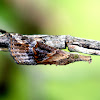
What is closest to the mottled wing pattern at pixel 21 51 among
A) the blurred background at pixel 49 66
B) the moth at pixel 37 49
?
the moth at pixel 37 49

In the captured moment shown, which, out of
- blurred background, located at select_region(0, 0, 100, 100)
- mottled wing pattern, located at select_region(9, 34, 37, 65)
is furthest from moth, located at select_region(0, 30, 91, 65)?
blurred background, located at select_region(0, 0, 100, 100)

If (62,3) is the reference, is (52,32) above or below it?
below

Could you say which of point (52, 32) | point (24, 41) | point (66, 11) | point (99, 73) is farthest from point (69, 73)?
point (24, 41)

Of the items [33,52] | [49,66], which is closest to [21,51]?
[33,52]

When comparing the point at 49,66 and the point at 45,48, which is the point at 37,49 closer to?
the point at 45,48

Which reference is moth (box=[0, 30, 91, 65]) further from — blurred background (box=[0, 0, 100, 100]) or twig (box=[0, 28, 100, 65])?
blurred background (box=[0, 0, 100, 100])

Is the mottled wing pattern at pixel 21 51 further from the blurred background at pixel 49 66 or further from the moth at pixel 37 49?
the blurred background at pixel 49 66

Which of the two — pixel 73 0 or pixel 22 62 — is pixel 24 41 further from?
pixel 73 0
